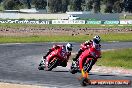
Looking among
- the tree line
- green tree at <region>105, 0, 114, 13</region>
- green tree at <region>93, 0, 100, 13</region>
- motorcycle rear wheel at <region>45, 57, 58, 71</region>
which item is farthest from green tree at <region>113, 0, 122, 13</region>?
motorcycle rear wheel at <region>45, 57, 58, 71</region>

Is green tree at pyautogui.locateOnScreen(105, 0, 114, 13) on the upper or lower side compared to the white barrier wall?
lower

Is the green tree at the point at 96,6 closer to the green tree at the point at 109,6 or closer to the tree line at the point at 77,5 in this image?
the tree line at the point at 77,5

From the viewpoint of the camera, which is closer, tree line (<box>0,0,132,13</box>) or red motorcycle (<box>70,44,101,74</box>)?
red motorcycle (<box>70,44,101,74</box>)

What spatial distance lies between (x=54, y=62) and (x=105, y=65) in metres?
4.19

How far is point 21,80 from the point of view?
1977 cm

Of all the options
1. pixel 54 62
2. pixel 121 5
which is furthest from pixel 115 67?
pixel 121 5

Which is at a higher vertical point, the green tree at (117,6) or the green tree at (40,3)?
the green tree at (117,6)

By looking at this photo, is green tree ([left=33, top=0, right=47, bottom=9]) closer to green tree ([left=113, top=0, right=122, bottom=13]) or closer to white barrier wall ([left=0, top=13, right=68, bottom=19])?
green tree ([left=113, top=0, right=122, bottom=13])

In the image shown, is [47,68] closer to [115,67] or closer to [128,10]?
[115,67]

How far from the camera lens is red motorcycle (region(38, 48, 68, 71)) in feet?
77.0

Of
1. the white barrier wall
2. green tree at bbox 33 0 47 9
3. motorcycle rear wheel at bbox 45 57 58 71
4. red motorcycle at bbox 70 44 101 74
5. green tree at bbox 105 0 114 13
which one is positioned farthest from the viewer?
green tree at bbox 33 0 47 9

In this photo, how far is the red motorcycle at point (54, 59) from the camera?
77.0 feet

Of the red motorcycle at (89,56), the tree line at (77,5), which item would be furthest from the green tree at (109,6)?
the red motorcycle at (89,56)

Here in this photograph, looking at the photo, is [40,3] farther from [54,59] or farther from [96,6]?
[54,59]
